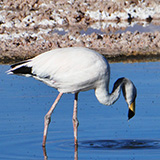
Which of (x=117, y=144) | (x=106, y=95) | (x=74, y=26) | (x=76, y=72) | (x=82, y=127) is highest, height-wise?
(x=76, y=72)

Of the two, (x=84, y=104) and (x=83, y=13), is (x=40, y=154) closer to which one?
(x=84, y=104)

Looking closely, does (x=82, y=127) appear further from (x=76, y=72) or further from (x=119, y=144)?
(x=76, y=72)

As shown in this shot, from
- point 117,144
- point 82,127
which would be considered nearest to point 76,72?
point 117,144

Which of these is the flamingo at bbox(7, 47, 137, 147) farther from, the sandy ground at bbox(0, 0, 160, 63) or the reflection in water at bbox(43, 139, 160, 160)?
the sandy ground at bbox(0, 0, 160, 63)

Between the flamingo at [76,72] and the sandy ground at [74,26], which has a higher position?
the flamingo at [76,72]

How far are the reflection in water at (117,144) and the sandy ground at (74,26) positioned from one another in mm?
8506

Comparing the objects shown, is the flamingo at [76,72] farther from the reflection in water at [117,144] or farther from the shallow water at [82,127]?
the shallow water at [82,127]

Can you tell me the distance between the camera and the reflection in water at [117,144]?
24.6 feet

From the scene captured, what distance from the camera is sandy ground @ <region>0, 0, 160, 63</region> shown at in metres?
17.4

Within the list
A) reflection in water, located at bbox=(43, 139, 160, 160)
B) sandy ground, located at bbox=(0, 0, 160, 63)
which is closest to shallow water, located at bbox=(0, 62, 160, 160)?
reflection in water, located at bbox=(43, 139, 160, 160)

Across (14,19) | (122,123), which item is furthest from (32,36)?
(122,123)

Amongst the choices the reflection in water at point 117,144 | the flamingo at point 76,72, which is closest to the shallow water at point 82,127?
the reflection in water at point 117,144

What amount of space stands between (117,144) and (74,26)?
16.7 meters

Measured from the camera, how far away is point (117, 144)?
25.1ft
